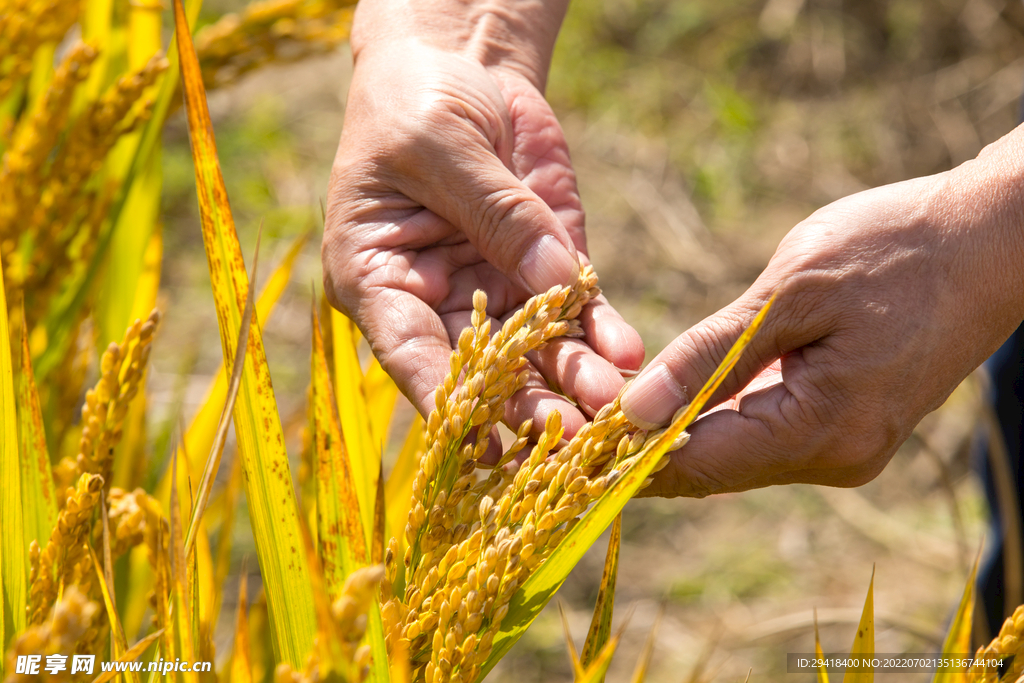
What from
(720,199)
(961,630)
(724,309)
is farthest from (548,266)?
(720,199)

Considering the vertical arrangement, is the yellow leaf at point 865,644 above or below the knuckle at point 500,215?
below

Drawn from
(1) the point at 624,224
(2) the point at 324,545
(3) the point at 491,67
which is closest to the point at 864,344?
(2) the point at 324,545

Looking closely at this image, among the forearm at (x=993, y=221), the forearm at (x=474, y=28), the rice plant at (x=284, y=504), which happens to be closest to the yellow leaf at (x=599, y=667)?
the rice plant at (x=284, y=504)

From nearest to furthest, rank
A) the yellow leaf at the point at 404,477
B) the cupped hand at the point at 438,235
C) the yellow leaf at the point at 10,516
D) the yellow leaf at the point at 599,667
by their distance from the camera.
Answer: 1. the yellow leaf at the point at 599,667
2. the yellow leaf at the point at 10,516
3. the cupped hand at the point at 438,235
4. the yellow leaf at the point at 404,477

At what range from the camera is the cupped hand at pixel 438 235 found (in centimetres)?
98

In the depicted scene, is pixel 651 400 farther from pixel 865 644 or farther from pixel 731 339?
pixel 865 644

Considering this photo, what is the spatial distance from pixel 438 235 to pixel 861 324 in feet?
2.03

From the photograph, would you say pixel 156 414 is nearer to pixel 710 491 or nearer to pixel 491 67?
pixel 491 67

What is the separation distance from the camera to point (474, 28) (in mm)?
1280

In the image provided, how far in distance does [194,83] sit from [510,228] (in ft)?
1.39

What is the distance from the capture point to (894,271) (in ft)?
2.86

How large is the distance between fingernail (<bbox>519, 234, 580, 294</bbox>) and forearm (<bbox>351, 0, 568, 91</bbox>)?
0.44 metres

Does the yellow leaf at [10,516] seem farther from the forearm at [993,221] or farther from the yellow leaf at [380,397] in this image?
the forearm at [993,221]

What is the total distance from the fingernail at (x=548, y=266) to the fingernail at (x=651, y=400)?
0.67ft
